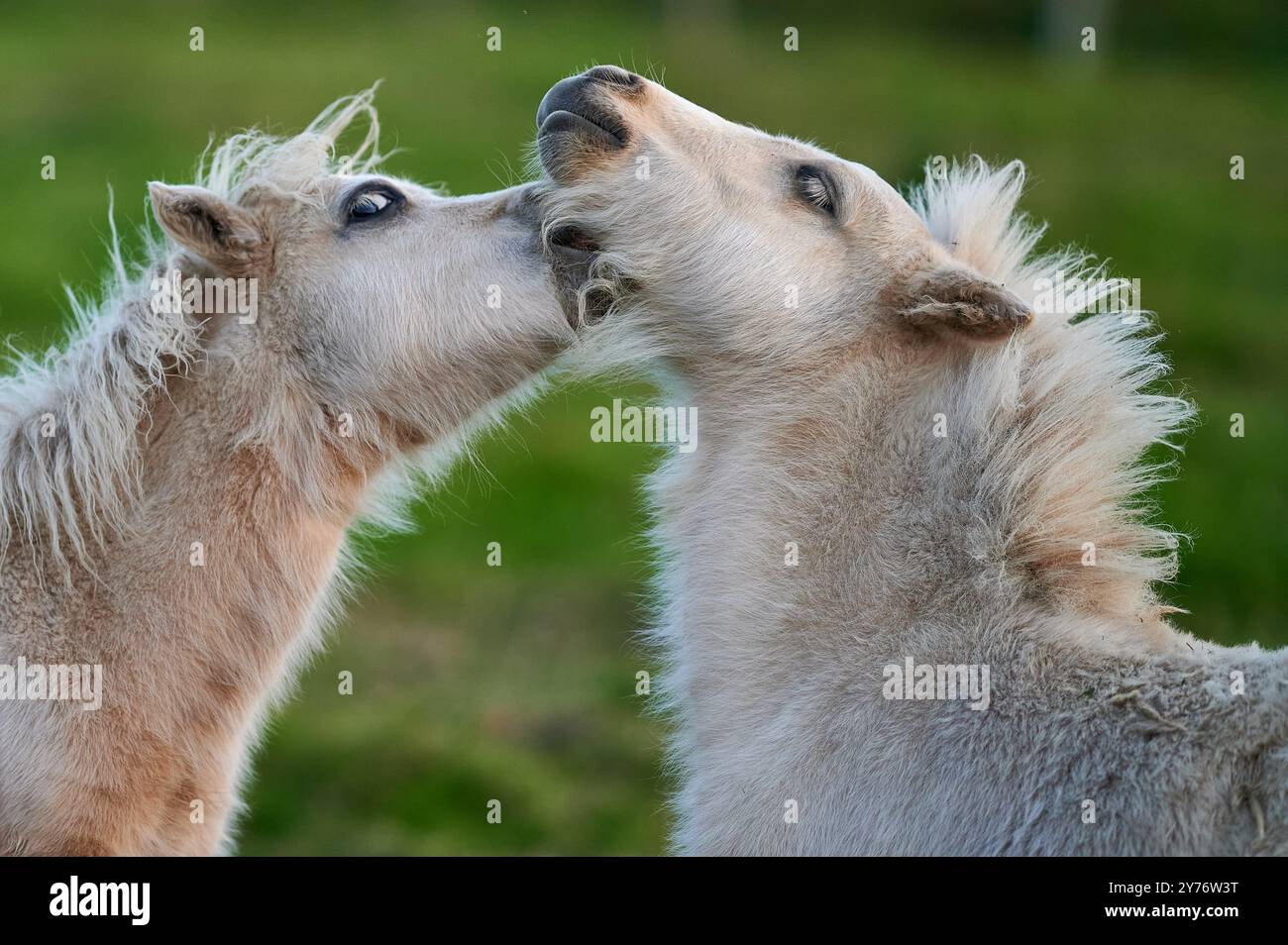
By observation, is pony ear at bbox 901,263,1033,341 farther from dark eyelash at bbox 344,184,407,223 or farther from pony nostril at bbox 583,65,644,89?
dark eyelash at bbox 344,184,407,223

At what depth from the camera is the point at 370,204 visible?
17.4 feet

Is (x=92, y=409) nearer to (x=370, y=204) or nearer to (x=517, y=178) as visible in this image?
(x=370, y=204)

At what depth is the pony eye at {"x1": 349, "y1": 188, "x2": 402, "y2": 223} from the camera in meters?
5.30

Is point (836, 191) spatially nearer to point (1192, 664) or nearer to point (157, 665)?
point (1192, 664)

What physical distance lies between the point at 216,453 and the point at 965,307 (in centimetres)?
264

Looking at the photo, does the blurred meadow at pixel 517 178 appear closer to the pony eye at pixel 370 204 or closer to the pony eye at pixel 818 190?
the pony eye at pixel 370 204

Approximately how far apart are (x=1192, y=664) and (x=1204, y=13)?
26783 millimetres

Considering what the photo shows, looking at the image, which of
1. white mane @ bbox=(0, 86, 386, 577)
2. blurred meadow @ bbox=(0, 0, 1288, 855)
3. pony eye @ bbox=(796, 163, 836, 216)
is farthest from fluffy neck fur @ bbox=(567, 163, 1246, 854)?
white mane @ bbox=(0, 86, 386, 577)

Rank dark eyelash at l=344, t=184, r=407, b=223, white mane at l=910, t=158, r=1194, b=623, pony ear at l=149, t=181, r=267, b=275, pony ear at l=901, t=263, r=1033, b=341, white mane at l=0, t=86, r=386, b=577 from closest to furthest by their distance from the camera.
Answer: white mane at l=910, t=158, r=1194, b=623
pony ear at l=901, t=263, r=1033, b=341
white mane at l=0, t=86, r=386, b=577
pony ear at l=149, t=181, r=267, b=275
dark eyelash at l=344, t=184, r=407, b=223

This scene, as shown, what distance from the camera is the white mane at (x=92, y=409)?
481 centimetres

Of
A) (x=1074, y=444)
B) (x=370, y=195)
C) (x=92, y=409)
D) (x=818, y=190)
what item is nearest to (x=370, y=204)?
(x=370, y=195)

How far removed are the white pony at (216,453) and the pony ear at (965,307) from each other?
1.30 metres

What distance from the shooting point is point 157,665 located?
4.69 metres

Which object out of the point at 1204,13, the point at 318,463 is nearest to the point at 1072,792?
the point at 318,463
